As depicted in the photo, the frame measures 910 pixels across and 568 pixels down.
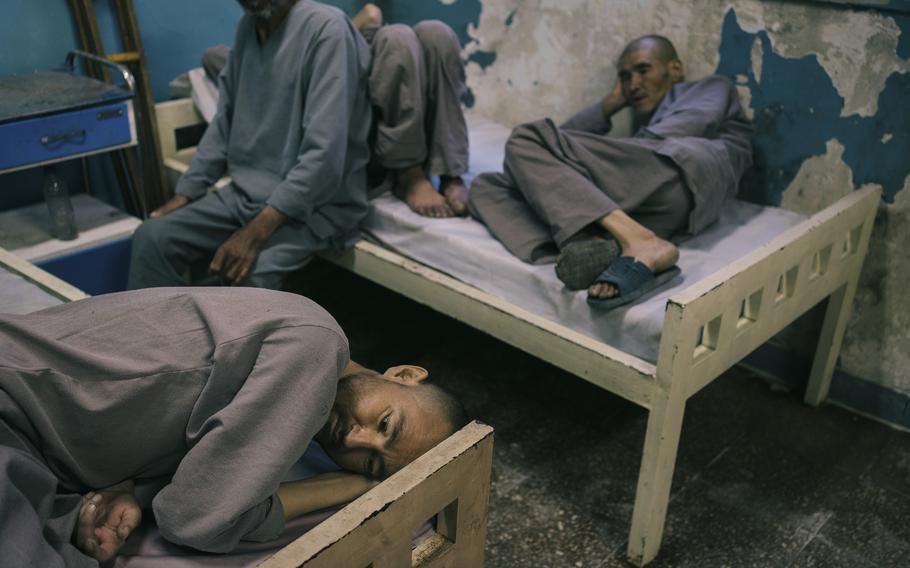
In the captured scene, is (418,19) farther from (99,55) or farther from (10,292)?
(10,292)

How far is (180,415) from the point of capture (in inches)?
51.3

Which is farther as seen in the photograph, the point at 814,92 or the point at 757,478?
the point at 814,92

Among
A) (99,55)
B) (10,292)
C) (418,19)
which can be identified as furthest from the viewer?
(418,19)

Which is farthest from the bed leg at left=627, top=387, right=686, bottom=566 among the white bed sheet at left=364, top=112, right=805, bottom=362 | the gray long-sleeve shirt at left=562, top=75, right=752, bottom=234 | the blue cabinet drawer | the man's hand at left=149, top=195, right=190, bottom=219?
the blue cabinet drawer

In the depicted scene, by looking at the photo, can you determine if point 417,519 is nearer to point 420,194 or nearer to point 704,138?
point 420,194

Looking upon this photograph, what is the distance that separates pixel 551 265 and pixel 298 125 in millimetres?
901

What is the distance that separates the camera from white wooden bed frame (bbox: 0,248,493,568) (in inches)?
43.1

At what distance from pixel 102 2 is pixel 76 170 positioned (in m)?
0.60

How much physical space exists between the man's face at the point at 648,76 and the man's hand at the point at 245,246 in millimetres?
1234

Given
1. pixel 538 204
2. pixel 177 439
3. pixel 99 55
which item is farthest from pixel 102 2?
pixel 177 439

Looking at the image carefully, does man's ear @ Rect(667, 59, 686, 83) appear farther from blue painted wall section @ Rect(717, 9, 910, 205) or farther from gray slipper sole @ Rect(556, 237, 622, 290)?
gray slipper sole @ Rect(556, 237, 622, 290)

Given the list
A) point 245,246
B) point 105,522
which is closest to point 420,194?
point 245,246

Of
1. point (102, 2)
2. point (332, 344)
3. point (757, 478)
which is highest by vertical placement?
point (102, 2)

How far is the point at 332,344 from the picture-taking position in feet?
4.28
